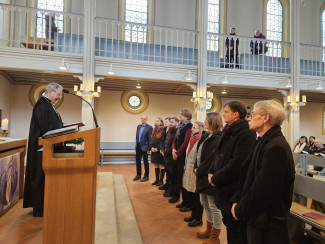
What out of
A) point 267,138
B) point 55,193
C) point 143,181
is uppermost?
point 267,138

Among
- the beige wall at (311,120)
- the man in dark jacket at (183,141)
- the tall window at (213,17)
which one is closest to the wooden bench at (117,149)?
the man in dark jacket at (183,141)

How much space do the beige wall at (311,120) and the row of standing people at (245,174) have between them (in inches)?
416

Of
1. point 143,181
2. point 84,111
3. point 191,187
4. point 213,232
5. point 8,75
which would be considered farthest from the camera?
point 8,75

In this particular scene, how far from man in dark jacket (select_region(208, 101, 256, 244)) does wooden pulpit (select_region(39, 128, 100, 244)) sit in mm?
1051

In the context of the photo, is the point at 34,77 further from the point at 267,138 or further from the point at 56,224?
the point at 267,138

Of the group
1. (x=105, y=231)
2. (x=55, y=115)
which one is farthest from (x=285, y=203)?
(x=55, y=115)

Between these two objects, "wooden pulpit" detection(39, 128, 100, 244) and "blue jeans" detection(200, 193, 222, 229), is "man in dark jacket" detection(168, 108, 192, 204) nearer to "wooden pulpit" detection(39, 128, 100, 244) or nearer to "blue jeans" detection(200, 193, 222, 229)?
"blue jeans" detection(200, 193, 222, 229)

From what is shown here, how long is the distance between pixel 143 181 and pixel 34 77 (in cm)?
544

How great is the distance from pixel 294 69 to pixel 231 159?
25.7 feet

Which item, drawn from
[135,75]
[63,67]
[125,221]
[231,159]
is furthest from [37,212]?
[135,75]

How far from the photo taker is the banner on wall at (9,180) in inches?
101

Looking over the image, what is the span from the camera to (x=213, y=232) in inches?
94.5

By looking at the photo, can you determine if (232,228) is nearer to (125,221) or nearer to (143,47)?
(125,221)

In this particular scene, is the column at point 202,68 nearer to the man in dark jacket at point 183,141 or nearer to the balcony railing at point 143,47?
the balcony railing at point 143,47
